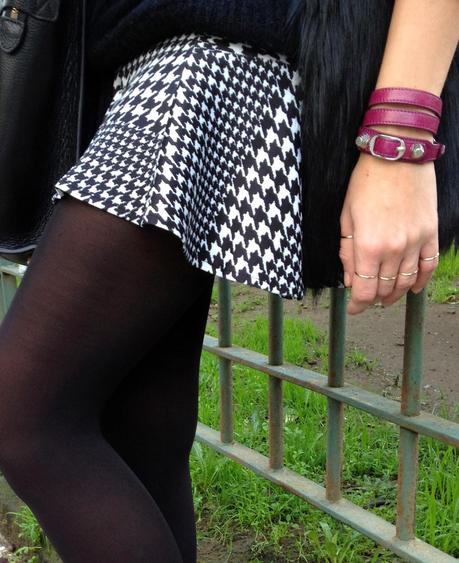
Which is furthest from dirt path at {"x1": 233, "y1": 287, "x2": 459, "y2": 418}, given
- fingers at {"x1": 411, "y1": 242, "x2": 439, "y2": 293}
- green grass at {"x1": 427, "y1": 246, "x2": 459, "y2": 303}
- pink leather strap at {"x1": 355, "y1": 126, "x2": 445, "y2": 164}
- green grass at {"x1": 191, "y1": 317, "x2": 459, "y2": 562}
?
pink leather strap at {"x1": 355, "y1": 126, "x2": 445, "y2": 164}

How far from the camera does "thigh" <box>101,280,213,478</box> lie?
113 centimetres

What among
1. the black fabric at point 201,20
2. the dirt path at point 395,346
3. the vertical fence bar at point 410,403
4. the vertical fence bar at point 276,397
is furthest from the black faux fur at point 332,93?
the dirt path at point 395,346

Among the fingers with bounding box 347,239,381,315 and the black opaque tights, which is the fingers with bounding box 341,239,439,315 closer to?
the fingers with bounding box 347,239,381,315

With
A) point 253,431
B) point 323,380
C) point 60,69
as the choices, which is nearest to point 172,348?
point 60,69

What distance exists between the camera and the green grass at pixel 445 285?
3.20 meters

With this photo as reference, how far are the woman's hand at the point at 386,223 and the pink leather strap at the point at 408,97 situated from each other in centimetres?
6

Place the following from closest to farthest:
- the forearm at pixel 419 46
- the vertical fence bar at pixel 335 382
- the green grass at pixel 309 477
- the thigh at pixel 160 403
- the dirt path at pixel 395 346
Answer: the forearm at pixel 419 46 → the thigh at pixel 160 403 → the vertical fence bar at pixel 335 382 → the green grass at pixel 309 477 → the dirt path at pixel 395 346

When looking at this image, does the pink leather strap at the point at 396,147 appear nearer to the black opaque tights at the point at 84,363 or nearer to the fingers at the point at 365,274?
the fingers at the point at 365,274

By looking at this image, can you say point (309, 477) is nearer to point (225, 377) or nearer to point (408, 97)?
point (225, 377)

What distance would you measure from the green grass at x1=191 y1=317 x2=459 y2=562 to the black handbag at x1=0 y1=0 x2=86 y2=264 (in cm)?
103

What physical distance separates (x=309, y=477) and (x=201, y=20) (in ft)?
4.71

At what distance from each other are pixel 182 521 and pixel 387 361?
172 cm

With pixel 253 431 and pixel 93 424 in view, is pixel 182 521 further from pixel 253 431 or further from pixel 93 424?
pixel 253 431

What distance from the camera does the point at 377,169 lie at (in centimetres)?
87
